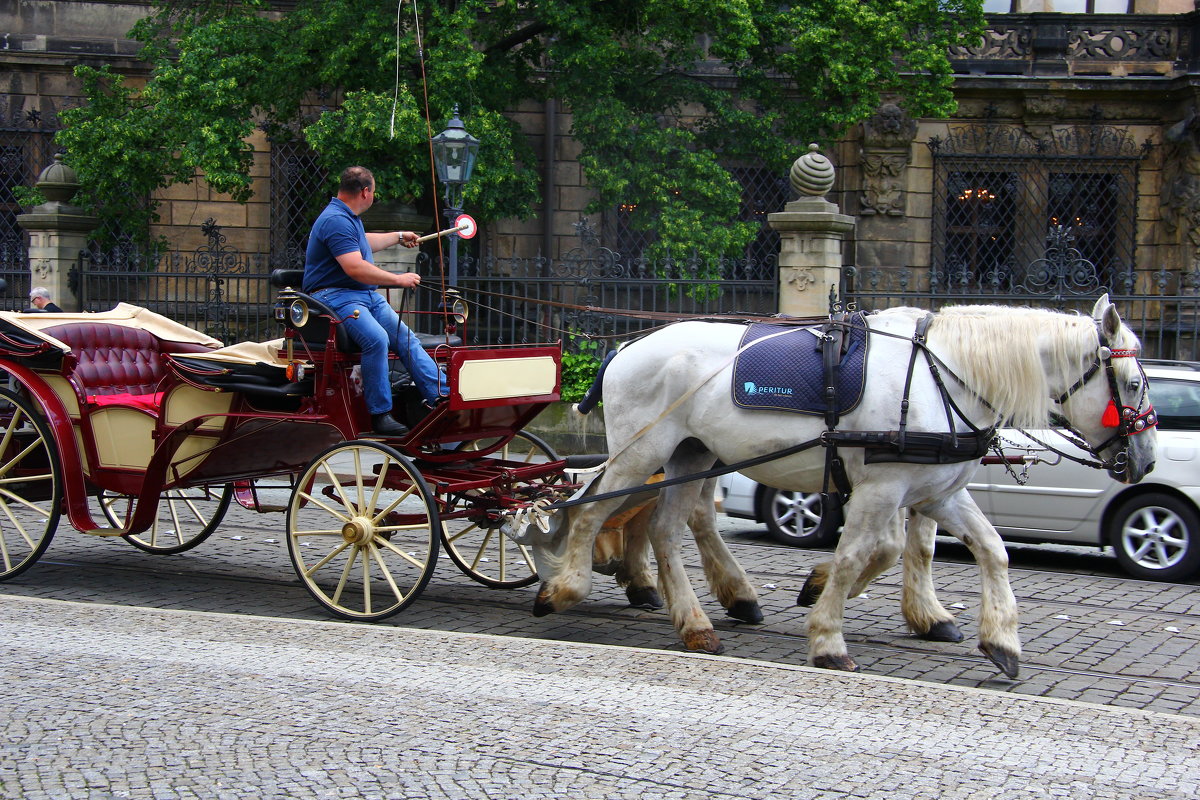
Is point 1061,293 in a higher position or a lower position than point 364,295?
higher

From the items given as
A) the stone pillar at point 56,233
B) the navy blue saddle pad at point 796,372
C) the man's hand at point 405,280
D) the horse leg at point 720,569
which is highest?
the stone pillar at point 56,233

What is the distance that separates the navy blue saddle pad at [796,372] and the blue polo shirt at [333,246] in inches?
90.9

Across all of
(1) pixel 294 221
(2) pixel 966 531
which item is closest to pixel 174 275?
(1) pixel 294 221

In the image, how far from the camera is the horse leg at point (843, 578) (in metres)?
6.19

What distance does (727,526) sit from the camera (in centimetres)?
1159

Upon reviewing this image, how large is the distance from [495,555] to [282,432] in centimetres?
208

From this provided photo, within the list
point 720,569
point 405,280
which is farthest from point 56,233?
point 720,569

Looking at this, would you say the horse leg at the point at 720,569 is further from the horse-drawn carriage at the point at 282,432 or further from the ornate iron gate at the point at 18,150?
the ornate iron gate at the point at 18,150

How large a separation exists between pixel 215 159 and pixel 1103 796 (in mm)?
14024

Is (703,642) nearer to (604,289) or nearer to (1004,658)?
(1004,658)

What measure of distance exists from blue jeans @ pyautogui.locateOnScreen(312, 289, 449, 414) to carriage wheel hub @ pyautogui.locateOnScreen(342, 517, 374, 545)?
66 cm

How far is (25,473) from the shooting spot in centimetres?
840

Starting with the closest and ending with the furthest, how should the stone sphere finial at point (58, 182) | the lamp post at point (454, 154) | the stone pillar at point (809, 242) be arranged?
the lamp post at point (454, 154), the stone pillar at point (809, 242), the stone sphere finial at point (58, 182)

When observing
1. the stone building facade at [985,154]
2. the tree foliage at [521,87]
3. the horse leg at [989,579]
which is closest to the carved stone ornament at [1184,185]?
the stone building facade at [985,154]
